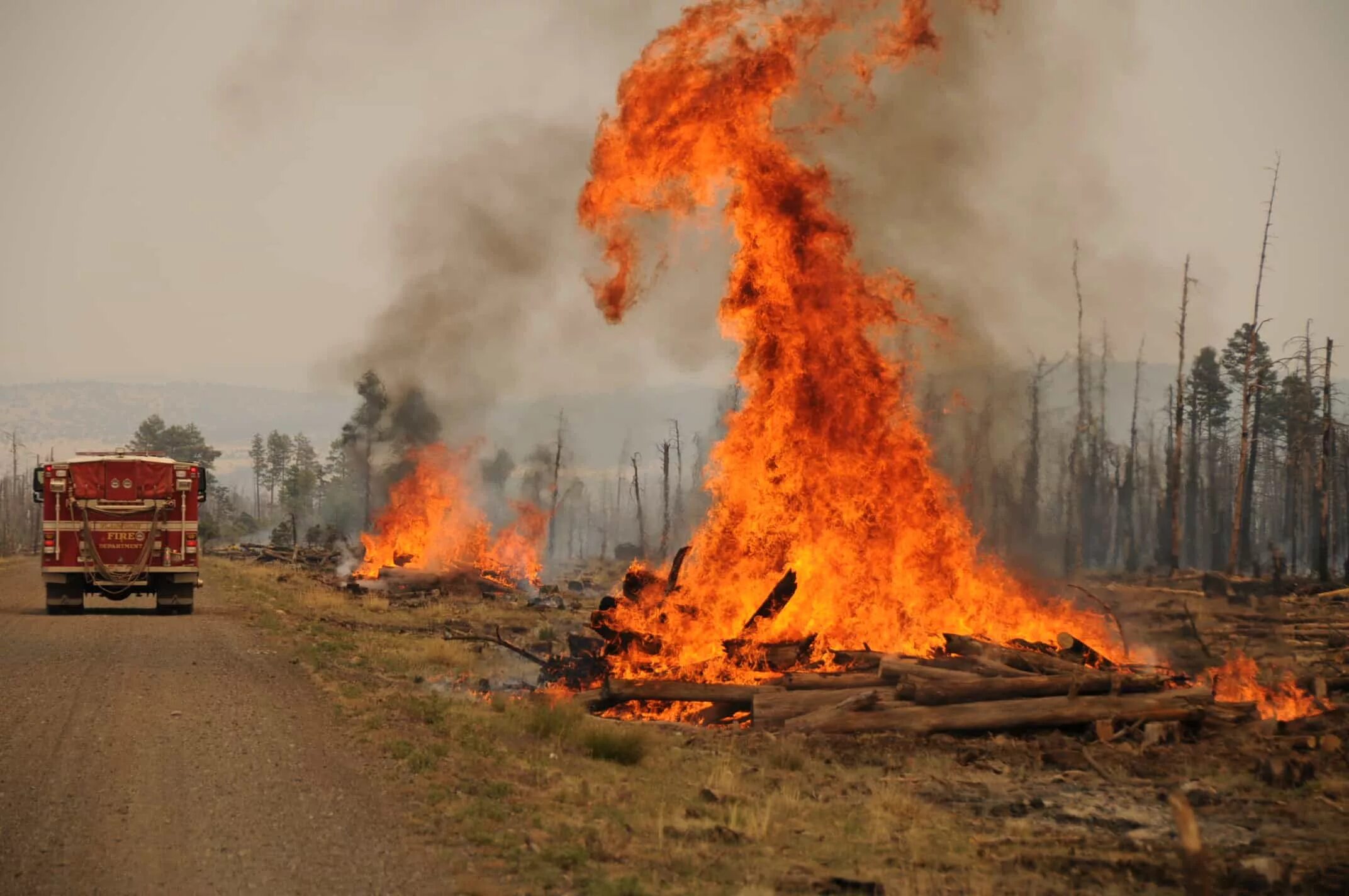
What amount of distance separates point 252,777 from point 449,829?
8.07ft

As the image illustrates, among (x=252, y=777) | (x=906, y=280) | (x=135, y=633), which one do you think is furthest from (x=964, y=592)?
(x=135, y=633)

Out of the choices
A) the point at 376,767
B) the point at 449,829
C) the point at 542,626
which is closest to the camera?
the point at 449,829

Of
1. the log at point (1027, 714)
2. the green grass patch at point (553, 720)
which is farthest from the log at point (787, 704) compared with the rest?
the green grass patch at point (553, 720)

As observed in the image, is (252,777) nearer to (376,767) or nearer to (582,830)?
(376,767)

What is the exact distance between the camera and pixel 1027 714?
13.8 m

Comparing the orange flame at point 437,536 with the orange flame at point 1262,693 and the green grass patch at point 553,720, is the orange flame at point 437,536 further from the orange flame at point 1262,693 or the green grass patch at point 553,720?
the orange flame at point 1262,693

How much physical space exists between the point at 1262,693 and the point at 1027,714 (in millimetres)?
5054

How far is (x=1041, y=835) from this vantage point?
9805 millimetres

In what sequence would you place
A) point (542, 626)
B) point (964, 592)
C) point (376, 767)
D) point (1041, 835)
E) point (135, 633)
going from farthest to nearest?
point (542, 626)
point (135, 633)
point (964, 592)
point (376, 767)
point (1041, 835)

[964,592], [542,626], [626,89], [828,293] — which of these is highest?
[626,89]

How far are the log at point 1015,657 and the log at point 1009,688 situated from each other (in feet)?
2.46

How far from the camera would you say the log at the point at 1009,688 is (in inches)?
553

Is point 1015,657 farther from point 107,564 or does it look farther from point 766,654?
point 107,564

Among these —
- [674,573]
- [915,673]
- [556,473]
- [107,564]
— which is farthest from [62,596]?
[556,473]
